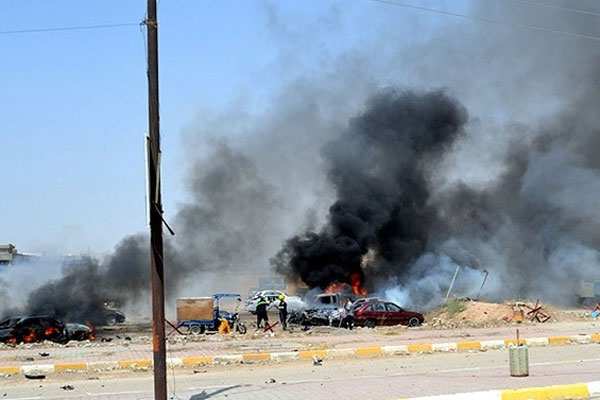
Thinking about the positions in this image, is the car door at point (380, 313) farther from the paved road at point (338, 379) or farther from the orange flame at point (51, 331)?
the paved road at point (338, 379)

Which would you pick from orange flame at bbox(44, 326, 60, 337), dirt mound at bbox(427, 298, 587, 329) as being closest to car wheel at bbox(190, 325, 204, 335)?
orange flame at bbox(44, 326, 60, 337)

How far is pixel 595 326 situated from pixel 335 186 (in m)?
28.2

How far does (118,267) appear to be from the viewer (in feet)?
141

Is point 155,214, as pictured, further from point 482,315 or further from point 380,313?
point 482,315

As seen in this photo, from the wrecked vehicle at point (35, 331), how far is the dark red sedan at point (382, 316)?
10.8 metres

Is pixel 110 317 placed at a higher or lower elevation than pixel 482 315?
higher

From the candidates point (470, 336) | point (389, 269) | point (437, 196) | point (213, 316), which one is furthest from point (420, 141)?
point (470, 336)

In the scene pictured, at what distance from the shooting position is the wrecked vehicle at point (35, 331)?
93.8 feet

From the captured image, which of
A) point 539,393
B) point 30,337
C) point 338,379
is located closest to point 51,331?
point 30,337

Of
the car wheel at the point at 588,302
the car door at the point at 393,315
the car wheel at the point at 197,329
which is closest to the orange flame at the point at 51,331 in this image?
the car wheel at the point at 197,329

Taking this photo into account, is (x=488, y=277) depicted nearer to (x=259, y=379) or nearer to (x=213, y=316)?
(x=213, y=316)

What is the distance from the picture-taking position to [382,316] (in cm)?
3147

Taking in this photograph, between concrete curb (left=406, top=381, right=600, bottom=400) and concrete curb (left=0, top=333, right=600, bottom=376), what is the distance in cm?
776

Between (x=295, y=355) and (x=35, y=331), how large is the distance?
14671 mm
